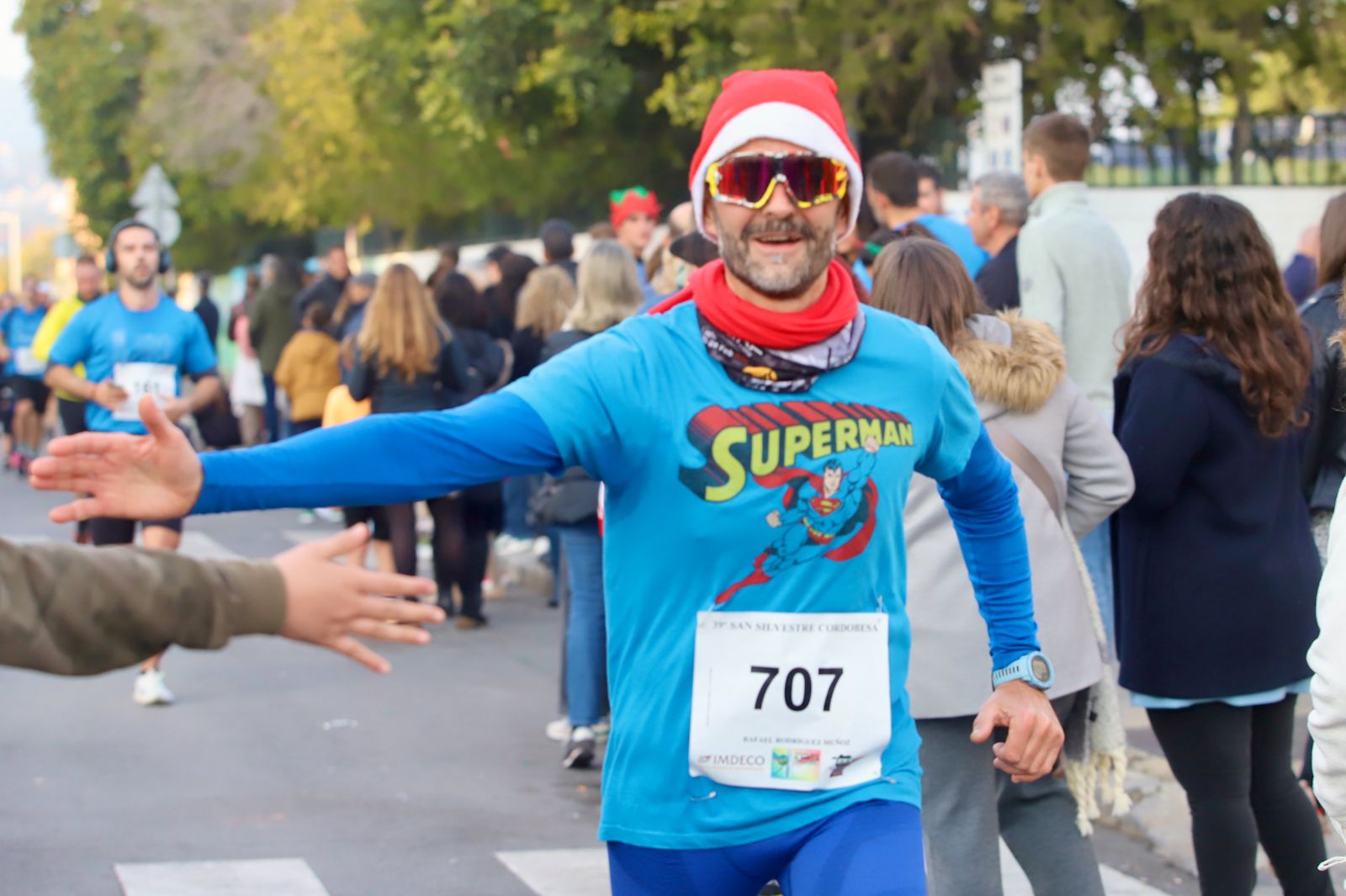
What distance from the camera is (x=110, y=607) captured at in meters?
2.51

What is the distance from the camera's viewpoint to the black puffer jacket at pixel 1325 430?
17.9 feet

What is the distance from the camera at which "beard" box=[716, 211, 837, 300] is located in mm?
3480

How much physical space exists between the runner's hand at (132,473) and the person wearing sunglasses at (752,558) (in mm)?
561

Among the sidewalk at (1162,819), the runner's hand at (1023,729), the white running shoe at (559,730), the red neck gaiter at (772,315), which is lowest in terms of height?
the white running shoe at (559,730)

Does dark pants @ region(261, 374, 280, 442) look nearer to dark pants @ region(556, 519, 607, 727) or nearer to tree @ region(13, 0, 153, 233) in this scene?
dark pants @ region(556, 519, 607, 727)

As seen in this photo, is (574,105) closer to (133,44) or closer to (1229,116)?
(1229,116)

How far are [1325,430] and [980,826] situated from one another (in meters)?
1.81

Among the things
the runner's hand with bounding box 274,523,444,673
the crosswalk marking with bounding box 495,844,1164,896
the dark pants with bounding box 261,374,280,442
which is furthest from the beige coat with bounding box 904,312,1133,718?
the dark pants with bounding box 261,374,280,442

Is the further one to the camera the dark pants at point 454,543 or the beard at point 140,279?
the dark pants at point 454,543

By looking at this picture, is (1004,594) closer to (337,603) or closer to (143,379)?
(337,603)

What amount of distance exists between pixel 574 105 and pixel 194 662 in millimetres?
19606

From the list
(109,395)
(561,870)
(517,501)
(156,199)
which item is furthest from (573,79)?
(561,870)

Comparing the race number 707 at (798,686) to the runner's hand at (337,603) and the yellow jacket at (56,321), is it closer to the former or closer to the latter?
the runner's hand at (337,603)

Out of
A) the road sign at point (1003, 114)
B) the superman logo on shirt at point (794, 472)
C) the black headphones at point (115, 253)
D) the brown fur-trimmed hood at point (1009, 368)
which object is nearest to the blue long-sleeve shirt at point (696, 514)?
the superman logo on shirt at point (794, 472)
